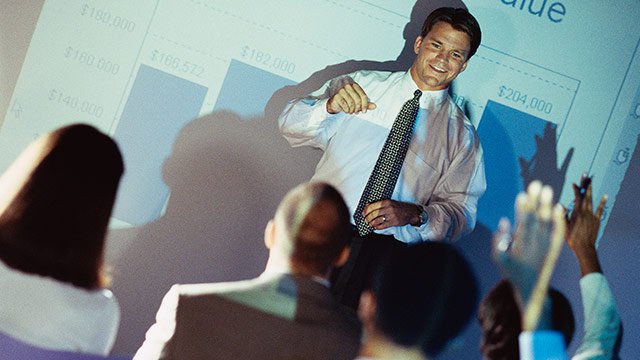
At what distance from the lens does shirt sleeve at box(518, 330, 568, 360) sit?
8.86 feet

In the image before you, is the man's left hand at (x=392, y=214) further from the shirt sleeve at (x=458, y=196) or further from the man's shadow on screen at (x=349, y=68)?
the man's shadow on screen at (x=349, y=68)

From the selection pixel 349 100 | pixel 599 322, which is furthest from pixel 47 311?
pixel 599 322

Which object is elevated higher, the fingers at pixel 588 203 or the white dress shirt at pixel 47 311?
the fingers at pixel 588 203

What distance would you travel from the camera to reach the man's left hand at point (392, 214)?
4.18 metres

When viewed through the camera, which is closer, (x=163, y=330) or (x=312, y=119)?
(x=163, y=330)

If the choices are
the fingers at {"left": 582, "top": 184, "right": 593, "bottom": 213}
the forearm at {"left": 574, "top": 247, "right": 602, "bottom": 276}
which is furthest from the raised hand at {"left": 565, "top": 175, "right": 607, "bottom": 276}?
the forearm at {"left": 574, "top": 247, "right": 602, "bottom": 276}

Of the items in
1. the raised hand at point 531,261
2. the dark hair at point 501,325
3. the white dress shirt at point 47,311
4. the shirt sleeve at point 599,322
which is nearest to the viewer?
the white dress shirt at point 47,311

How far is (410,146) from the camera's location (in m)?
4.38

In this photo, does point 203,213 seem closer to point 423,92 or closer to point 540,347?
point 423,92

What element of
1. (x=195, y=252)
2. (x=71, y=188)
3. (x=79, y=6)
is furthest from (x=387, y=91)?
(x=71, y=188)

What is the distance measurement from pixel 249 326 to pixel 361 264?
1.78m

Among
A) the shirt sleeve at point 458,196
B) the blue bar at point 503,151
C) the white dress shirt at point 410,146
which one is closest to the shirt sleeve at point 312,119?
the white dress shirt at point 410,146

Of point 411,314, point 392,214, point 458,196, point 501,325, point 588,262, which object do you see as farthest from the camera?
point 458,196

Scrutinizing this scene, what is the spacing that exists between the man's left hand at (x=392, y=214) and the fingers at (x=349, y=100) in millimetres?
493
